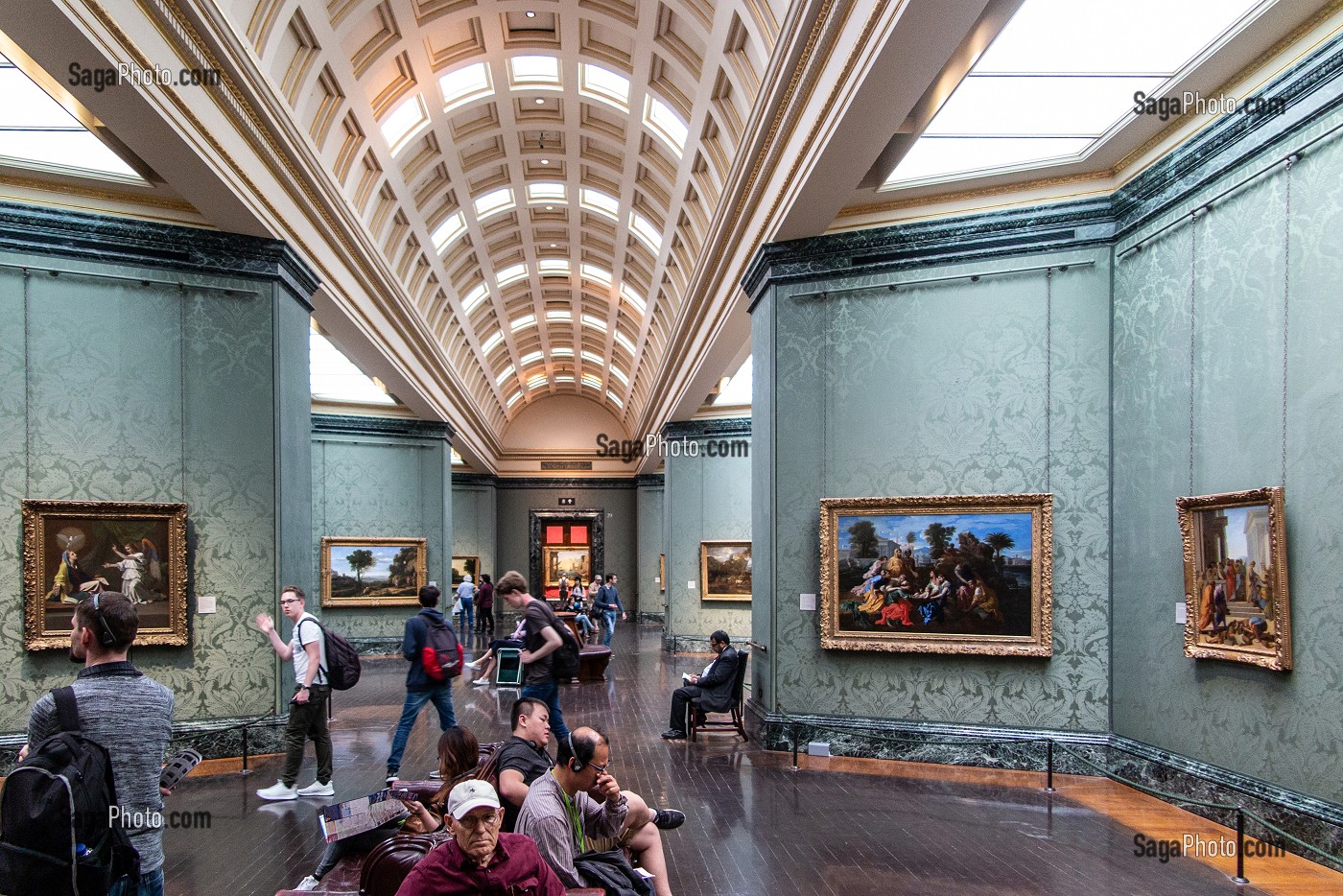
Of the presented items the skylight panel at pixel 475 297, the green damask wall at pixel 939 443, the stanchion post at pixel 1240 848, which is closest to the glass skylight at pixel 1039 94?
the green damask wall at pixel 939 443

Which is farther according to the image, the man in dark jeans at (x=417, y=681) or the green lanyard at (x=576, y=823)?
the man in dark jeans at (x=417, y=681)

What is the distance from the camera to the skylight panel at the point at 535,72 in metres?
13.3

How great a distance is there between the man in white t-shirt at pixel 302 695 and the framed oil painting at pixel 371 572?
12.6m

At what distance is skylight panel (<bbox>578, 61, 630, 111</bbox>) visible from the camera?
1338 centimetres

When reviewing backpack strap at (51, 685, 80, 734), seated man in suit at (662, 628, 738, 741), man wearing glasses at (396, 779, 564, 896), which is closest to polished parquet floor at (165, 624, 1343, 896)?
seated man in suit at (662, 628, 738, 741)

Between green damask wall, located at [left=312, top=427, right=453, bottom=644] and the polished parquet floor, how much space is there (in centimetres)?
1073

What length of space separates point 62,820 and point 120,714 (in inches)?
16.7

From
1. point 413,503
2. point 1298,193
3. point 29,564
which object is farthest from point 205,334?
point 413,503

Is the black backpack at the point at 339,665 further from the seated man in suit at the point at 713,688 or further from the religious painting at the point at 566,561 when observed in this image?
the religious painting at the point at 566,561

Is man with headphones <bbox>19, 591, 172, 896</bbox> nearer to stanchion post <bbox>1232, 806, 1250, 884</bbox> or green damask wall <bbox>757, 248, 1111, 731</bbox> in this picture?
stanchion post <bbox>1232, 806, 1250, 884</bbox>

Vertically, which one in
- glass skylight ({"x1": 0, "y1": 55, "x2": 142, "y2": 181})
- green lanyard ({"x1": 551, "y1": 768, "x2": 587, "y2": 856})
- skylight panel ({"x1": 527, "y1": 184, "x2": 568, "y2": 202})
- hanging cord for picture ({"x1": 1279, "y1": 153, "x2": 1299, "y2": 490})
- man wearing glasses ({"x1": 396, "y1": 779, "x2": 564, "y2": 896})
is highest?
skylight panel ({"x1": 527, "y1": 184, "x2": 568, "y2": 202})

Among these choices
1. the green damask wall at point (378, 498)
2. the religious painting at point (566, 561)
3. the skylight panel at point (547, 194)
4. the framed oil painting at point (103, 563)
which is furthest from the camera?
the religious painting at point (566, 561)

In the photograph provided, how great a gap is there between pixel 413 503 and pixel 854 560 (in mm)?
14828

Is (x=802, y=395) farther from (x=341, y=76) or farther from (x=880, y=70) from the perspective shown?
(x=341, y=76)
